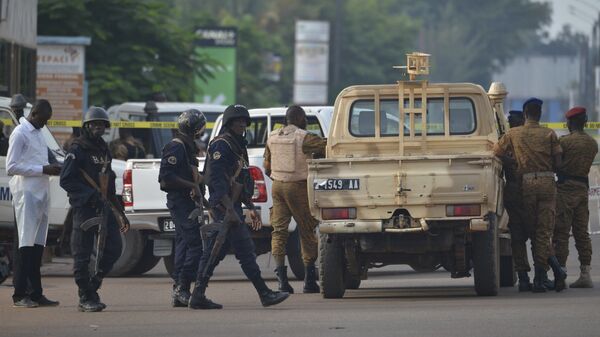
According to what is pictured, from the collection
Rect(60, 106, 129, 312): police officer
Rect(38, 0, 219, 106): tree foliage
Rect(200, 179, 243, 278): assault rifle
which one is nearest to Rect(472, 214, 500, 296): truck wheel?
Rect(200, 179, 243, 278): assault rifle

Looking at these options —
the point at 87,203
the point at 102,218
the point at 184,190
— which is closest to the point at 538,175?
the point at 184,190

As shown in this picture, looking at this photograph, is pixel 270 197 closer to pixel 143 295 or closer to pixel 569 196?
pixel 143 295

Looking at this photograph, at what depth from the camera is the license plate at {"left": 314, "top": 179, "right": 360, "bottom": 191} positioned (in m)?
14.7

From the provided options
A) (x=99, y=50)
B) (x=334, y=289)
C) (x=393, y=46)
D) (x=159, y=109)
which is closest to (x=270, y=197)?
(x=334, y=289)

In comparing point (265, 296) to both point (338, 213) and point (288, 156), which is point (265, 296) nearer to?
point (338, 213)

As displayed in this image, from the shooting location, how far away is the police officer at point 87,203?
557 inches

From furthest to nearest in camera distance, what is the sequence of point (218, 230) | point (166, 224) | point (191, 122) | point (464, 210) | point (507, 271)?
point (166, 224), point (507, 271), point (464, 210), point (191, 122), point (218, 230)

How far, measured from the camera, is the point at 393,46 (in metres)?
117

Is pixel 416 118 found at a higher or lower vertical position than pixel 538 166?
higher

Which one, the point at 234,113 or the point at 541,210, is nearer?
the point at 234,113

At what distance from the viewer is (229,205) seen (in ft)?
46.1

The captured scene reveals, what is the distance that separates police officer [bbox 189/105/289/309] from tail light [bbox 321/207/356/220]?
0.80m

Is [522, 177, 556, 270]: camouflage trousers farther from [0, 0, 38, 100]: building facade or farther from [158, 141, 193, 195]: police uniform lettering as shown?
[0, 0, 38, 100]: building facade

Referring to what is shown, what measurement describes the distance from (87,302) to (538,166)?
14.3ft
